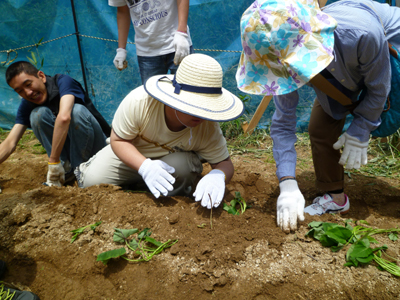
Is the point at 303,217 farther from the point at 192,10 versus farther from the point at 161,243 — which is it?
the point at 192,10

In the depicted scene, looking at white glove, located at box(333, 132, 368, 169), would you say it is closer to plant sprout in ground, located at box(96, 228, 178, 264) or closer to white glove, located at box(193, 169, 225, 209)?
white glove, located at box(193, 169, 225, 209)

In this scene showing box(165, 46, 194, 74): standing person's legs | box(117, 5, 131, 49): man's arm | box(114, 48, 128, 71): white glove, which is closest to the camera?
box(165, 46, 194, 74): standing person's legs

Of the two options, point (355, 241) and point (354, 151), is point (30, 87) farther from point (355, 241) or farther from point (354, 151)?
point (355, 241)

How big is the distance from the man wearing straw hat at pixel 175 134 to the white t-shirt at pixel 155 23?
827 millimetres

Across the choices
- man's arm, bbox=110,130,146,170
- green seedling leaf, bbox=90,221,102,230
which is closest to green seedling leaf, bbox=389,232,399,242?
man's arm, bbox=110,130,146,170

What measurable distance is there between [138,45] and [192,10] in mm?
932

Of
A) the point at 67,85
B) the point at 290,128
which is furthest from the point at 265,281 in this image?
the point at 67,85

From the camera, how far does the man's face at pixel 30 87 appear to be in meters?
2.24

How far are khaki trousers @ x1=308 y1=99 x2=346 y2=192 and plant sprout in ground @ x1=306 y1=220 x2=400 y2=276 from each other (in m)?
0.42

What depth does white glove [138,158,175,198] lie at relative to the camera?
1746 millimetres

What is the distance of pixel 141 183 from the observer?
96.3 inches

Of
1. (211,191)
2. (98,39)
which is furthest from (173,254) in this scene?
(98,39)

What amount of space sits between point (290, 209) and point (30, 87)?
207cm

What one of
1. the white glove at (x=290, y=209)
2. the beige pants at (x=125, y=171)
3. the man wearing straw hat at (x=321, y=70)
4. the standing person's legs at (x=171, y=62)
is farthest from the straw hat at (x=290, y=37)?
the standing person's legs at (x=171, y=62)
